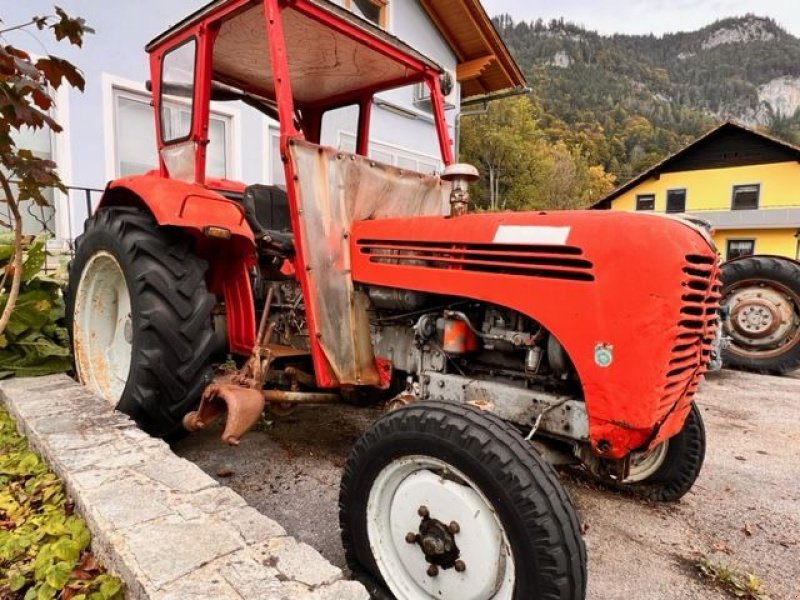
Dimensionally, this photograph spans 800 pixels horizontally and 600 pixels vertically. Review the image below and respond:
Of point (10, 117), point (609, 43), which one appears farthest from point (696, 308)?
point (609, 43)

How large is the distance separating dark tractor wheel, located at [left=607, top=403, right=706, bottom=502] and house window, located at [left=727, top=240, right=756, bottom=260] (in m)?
26.0

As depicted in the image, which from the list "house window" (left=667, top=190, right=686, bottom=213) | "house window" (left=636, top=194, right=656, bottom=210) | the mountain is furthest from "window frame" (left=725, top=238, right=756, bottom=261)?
the mountain

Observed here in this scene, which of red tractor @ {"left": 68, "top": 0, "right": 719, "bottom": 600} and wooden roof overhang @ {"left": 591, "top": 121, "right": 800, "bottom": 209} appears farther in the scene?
wooden roof overhang @ {"left": 591, "top": 121, "right": 800, "bottom": 209}

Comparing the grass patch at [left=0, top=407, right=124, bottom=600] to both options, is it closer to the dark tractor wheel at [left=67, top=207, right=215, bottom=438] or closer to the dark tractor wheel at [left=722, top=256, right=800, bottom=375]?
the dark tractor wheel at [left=67, top=207, right=215, bottom=438]

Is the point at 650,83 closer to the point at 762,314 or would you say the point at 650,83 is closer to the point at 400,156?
the point at 400,156

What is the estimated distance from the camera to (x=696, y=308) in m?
1.73

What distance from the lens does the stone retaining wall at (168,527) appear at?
4.19ft

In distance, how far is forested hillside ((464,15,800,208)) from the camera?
39.1 meters

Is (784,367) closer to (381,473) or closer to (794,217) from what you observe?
(381,473)

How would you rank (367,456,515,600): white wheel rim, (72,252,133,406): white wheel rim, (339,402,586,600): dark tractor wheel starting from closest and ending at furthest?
(339,402,586,600): dark tractor wheel
(367,456,515,600): white wheel rim
(72,252,133,406): white wheel rim

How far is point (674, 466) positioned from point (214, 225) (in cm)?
240

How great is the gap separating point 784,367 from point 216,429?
5589 mm

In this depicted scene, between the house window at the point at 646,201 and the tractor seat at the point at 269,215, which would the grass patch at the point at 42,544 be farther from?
the house window at the point at 646,201

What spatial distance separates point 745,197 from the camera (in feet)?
79.9
